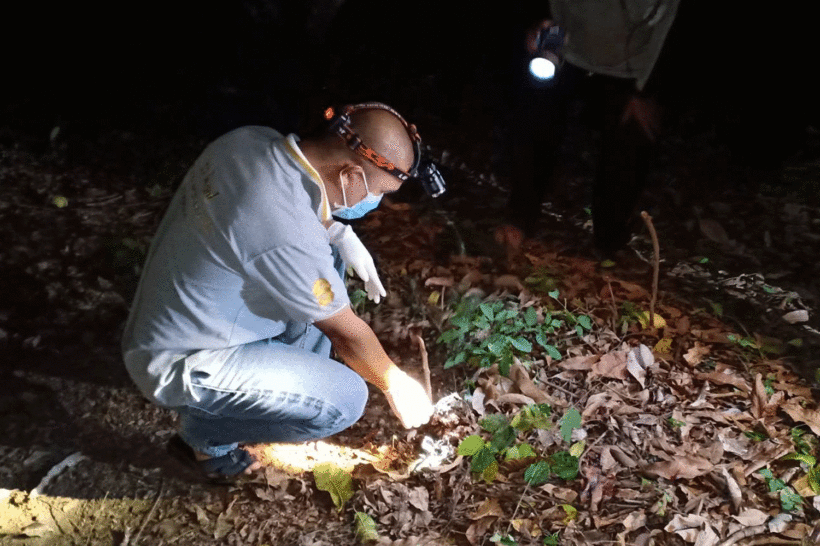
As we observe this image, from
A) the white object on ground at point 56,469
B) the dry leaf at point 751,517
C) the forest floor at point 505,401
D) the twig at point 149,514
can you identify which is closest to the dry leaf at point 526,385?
the forest floor at point 505,401

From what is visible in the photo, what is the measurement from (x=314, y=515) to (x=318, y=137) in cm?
166

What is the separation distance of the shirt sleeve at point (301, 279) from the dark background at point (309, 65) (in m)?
2.66

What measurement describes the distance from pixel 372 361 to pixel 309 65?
308 centimetres

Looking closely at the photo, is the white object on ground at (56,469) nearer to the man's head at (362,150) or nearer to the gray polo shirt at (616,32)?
A: the man's head at (362,150)

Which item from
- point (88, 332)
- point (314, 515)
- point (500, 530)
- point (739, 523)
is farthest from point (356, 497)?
point (88, 332)

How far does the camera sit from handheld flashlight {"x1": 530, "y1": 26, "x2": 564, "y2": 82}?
3387 mm

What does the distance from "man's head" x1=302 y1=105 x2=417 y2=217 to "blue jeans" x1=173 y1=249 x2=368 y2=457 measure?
751 millimetres

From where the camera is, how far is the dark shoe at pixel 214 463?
3035 mm

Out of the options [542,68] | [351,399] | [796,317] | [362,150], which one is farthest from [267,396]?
[796,317]

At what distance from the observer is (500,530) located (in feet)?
8.77

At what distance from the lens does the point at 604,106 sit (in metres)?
3.66

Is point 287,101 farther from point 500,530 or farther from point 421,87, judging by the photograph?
point 500,530

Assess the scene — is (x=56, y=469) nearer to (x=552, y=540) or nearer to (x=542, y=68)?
(x=552, y=540)

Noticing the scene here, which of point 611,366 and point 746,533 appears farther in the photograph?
point 611,366
